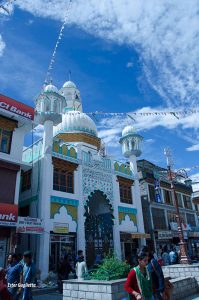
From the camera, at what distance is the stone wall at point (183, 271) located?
10.5 metres

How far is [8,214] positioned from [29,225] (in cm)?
171

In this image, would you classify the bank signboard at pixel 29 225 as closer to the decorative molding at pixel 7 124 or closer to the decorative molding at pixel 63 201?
the decorative molding at pixel 63 201

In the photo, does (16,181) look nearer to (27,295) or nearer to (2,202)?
(2,202)

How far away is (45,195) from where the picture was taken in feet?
57.3

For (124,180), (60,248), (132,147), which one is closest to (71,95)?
(132,147)

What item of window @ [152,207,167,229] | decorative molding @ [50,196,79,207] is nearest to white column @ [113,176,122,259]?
decorative molding @ [50,196,79,207]

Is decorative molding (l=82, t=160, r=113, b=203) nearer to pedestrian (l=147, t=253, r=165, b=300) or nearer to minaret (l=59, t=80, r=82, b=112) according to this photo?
minaret (l=59, t=80, r=82, b=112)

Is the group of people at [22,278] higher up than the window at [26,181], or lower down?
lower down

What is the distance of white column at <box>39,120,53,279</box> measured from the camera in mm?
15995

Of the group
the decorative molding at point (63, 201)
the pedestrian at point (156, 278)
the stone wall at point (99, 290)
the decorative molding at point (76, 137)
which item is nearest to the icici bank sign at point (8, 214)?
the decorative molding at point (63, 201)

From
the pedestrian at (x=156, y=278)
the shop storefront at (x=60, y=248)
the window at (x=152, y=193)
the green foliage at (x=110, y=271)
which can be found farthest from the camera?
the window at (x=152, y=193)

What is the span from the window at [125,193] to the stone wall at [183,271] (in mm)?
12484

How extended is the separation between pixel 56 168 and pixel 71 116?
9182 mm

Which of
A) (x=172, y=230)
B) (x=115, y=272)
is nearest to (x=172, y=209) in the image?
(x=172, y=230)
